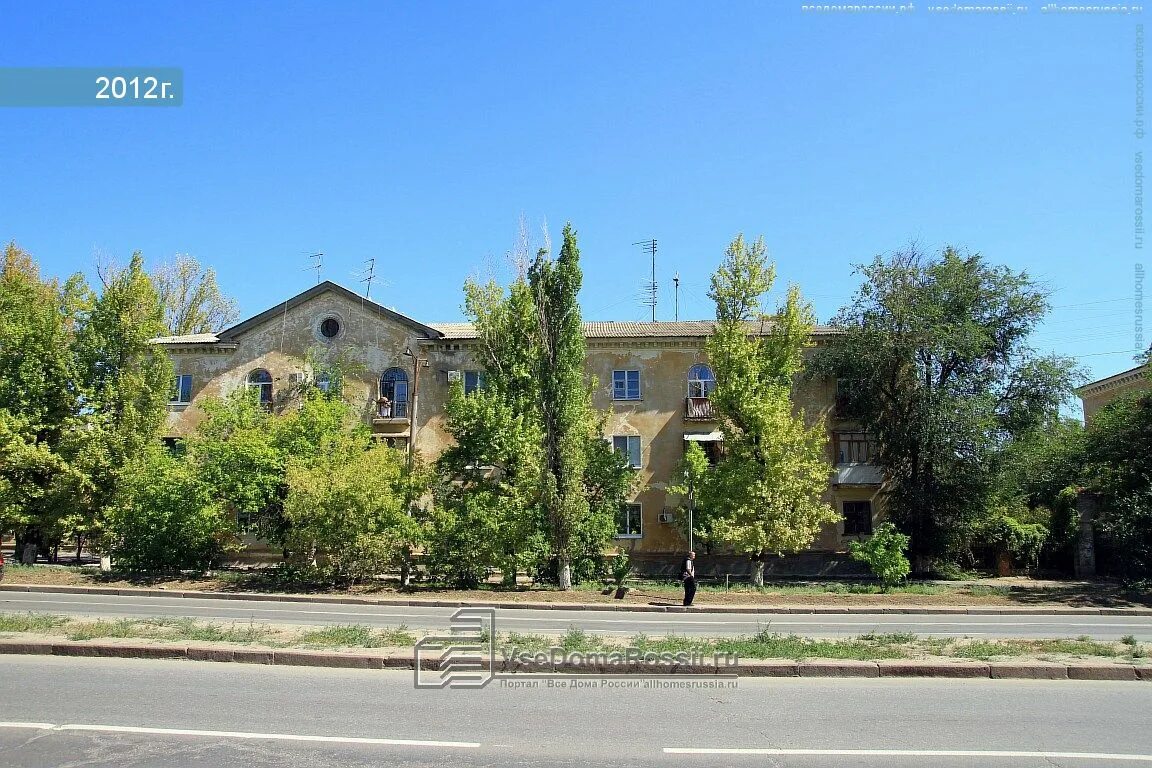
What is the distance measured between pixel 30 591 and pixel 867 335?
3066 cm

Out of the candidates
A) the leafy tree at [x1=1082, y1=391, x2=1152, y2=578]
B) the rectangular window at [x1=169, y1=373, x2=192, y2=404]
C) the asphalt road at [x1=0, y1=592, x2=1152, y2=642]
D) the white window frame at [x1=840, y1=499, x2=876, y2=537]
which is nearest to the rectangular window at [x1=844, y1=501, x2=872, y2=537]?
the white window frame at [x1=840, y1=499, x2=876, y2=537]

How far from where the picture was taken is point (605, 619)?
61.2 feet

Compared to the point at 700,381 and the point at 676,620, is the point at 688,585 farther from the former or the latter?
the point at 700,381

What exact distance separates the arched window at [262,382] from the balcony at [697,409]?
18.9m

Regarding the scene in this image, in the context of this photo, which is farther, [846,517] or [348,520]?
[846,517]

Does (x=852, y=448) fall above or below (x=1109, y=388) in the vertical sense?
below

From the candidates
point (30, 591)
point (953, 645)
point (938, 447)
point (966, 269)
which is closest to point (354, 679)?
point (953, 645)

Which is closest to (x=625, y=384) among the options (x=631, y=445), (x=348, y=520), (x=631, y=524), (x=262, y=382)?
(x=631, y=445)

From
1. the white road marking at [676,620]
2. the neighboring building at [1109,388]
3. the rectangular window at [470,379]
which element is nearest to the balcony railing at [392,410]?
the rectangular window at [470,379]

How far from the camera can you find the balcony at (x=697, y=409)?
33.6 meters

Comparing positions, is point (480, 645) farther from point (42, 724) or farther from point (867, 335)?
point (867, 335)

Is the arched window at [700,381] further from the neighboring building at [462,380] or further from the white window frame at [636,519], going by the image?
the white window frame at [636,519]

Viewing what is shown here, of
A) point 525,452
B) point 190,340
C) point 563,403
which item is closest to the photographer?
point 525,452

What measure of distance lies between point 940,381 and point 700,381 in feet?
32.4
